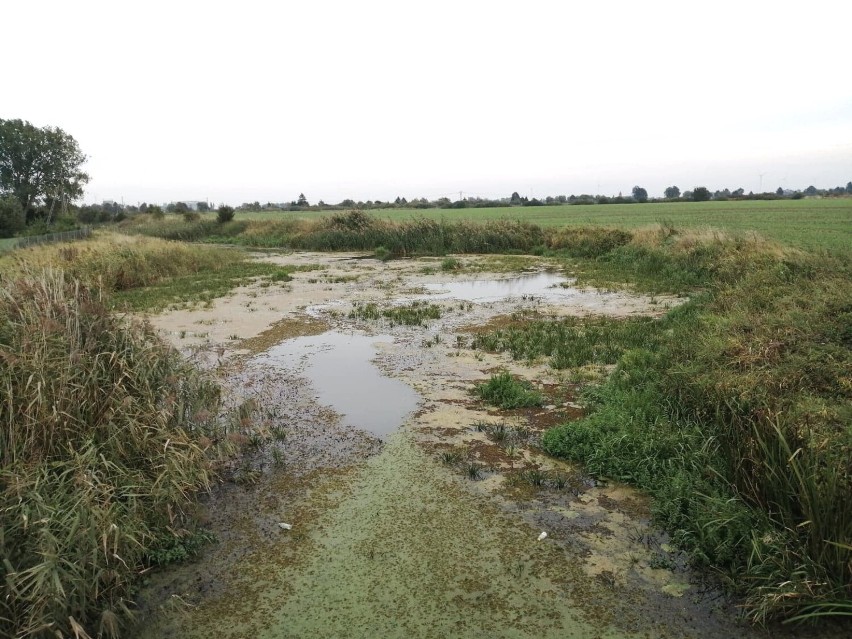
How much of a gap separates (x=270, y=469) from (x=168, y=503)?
122 cm

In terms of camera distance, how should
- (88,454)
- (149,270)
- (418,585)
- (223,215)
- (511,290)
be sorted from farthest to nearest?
(223,215) → (149,270) → (511,290) → (88,454) → (418,585)

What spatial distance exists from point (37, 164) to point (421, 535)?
185ft

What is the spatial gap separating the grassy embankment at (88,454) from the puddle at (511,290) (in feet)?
30.4

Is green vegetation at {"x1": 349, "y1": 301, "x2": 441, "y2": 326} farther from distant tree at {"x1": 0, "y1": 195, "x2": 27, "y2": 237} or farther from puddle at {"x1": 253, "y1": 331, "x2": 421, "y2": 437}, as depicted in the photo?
distant tree at {"x1": 0, "y1": 195, "x2": 27, "y2": 237}

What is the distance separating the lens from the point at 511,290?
15516 mm

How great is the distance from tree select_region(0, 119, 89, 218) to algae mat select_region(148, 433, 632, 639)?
5312 cm

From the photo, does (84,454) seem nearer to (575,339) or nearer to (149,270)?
(575,339)

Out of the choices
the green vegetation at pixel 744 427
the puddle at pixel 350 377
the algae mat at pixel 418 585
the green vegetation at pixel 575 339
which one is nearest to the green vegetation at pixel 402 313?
the puddle at pixel 350 377

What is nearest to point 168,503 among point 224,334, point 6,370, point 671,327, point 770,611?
point 6,370

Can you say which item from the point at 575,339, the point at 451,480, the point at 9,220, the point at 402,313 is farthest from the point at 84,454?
the point at 9,220

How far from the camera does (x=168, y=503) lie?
4.11 m

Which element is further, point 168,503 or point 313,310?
point 313,310

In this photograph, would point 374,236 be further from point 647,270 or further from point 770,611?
point 770,611

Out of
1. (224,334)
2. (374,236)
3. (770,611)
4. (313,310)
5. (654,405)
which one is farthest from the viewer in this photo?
(374,236)
